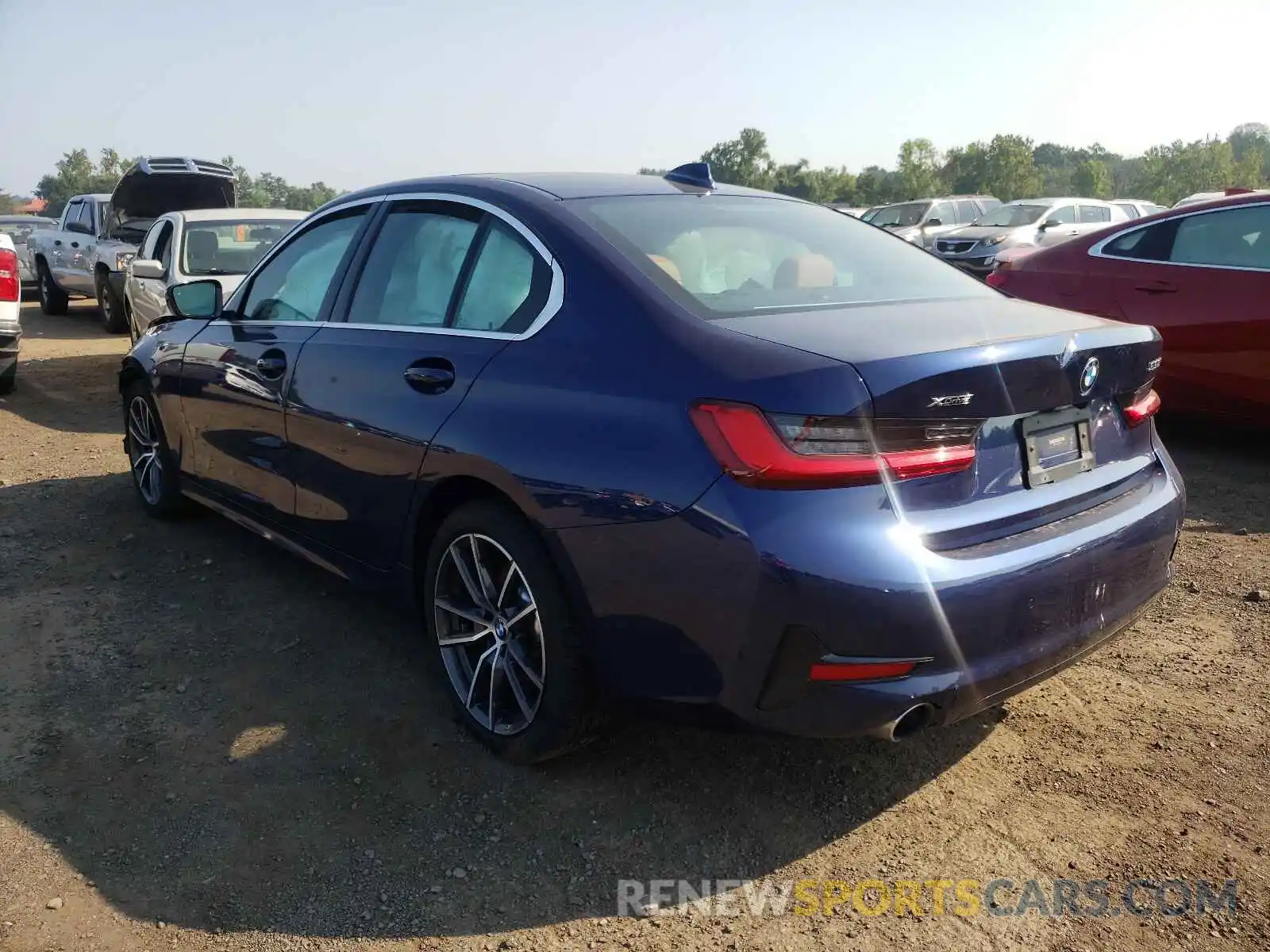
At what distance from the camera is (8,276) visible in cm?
835

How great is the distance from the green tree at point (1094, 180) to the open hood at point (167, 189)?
7232 cm

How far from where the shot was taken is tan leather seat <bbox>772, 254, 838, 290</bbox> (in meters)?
3.04

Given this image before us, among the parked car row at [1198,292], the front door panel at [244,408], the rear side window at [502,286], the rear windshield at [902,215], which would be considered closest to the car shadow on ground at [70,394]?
the front door panel at [244,408]

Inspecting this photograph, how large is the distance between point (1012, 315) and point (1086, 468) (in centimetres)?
45

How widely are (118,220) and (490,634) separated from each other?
1217cm

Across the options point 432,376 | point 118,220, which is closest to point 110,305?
point 118,220

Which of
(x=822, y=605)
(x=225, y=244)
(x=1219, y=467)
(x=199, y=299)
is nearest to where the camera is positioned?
(x=822, y=605)

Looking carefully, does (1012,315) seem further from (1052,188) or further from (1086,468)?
(1052,188)

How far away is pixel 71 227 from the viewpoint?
47.4 ft

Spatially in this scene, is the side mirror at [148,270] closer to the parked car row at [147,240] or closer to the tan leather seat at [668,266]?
the parked car row at [147,240]

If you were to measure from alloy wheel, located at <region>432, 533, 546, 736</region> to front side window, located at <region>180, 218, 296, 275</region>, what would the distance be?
6.41 meters

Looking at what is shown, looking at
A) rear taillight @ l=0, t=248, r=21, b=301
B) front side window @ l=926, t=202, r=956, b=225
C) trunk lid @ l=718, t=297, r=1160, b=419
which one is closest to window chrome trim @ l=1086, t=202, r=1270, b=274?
trunk lid @ l=718, t=297, r=1160, b=419

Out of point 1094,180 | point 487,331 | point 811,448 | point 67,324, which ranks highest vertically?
point 1094,180

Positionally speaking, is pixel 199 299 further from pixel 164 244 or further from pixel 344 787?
pixel 164 244
